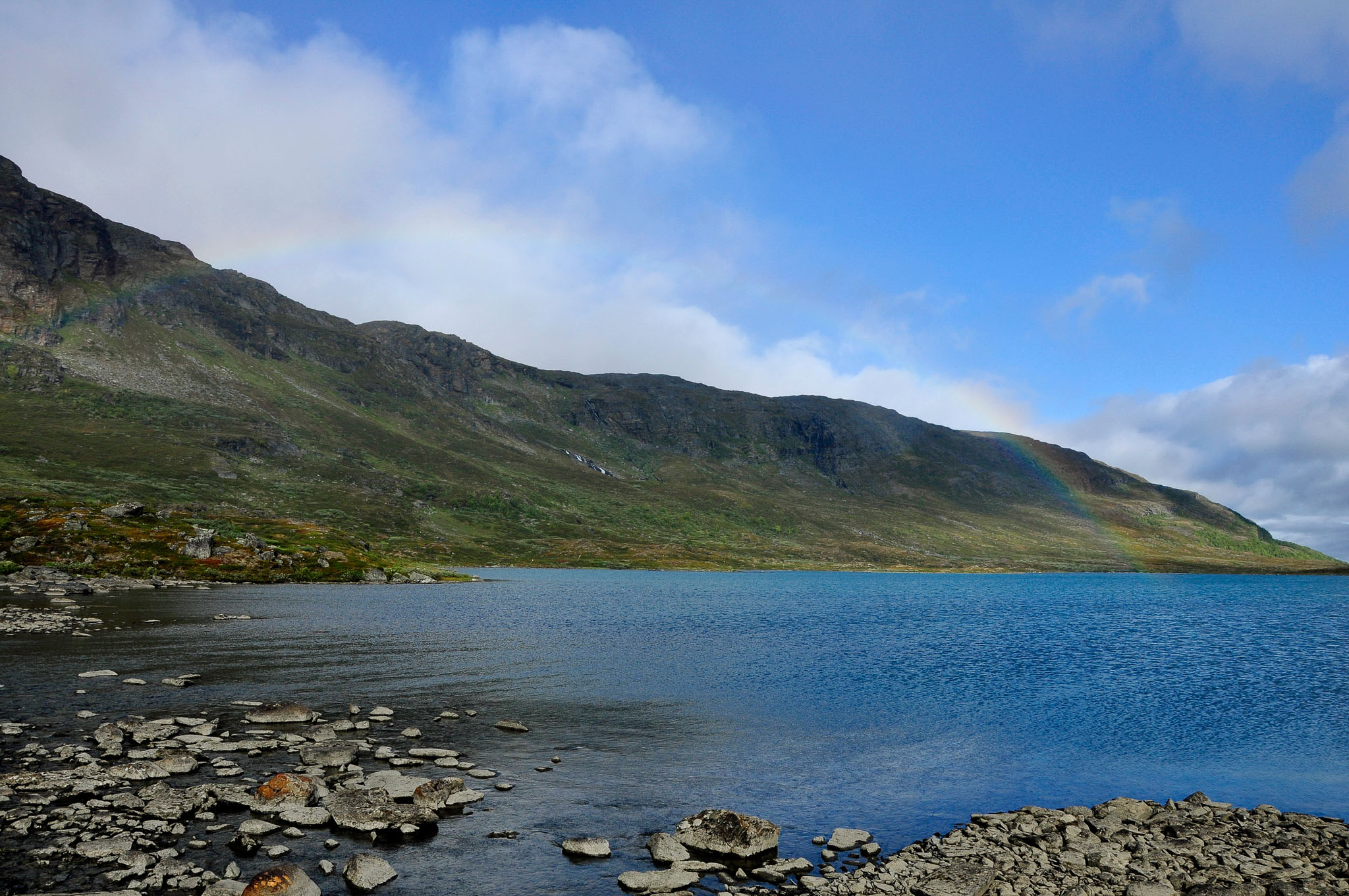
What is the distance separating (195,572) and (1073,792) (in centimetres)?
13046

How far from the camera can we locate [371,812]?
83.5ft

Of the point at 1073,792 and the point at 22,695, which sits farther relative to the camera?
the point at 22,695

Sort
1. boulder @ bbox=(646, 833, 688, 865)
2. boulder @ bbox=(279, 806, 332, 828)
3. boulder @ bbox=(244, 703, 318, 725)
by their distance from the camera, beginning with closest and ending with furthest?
boulder @ bbox=(646, 833, 688, 865) → boulder @ bbox=(279, 806, 332, 828) → boulder @ bbox=(244, 703, 318, 725)

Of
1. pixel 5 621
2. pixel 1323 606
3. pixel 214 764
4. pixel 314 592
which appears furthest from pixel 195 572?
pixel 1323 606

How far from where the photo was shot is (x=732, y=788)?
1256 inches

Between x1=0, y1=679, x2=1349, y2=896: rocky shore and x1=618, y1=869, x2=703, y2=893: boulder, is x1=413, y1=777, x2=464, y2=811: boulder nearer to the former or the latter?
x1=0, y1=679, x2=1349, y2=896: rocky shore

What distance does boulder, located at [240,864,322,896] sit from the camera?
19.0 m

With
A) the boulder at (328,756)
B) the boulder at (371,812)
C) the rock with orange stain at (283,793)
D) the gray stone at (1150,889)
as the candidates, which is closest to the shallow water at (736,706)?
the boulder at (371,812)

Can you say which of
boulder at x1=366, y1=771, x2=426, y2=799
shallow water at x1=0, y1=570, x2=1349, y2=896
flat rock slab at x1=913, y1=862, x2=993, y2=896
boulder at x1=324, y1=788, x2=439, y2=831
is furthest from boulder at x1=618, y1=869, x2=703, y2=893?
boulder at x1=366, y1=771, x2=426, y2=799

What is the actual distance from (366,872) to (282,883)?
2.47 meters

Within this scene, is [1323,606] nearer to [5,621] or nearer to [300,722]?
[300,722]

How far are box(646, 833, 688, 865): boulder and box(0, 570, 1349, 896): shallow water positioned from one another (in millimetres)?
537

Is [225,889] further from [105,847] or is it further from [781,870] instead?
[781,870]

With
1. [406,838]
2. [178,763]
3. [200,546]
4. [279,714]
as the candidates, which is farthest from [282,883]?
[200,546]
